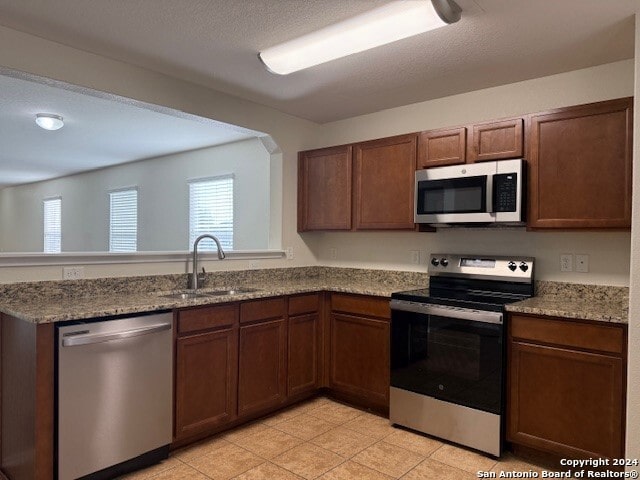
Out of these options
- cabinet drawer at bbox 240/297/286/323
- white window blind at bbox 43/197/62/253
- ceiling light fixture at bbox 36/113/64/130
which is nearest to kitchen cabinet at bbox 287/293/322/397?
cabinet drawer at bbox 240/297/286/323

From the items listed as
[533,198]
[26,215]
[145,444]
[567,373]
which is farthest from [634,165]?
[26,215]

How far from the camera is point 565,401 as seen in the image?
240 cm

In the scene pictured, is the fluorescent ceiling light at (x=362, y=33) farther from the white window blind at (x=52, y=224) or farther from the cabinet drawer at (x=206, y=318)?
the white window blind at (x=52, y=224)

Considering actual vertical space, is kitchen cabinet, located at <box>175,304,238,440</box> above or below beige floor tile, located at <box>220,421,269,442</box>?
above

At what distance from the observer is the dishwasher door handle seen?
2127 mm

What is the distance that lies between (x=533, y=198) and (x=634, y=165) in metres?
0.67

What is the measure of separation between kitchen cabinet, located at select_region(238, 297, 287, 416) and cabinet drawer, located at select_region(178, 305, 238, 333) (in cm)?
9

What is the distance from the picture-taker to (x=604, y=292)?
2.71m

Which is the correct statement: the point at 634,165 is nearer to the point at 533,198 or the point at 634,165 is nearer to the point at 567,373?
the point at 533,198

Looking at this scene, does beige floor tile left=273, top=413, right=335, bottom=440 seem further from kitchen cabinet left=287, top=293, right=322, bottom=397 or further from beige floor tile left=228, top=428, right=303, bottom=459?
kitchen cabinet left=287, top=293, right=322, bottom=397

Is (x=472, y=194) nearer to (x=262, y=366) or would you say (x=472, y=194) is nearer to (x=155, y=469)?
(x=262, y=366)

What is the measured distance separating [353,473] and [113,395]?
1.34 metres

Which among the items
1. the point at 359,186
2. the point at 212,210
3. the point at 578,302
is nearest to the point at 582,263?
the point at 578,302

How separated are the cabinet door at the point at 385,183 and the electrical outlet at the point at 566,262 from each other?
1003 millimetres
